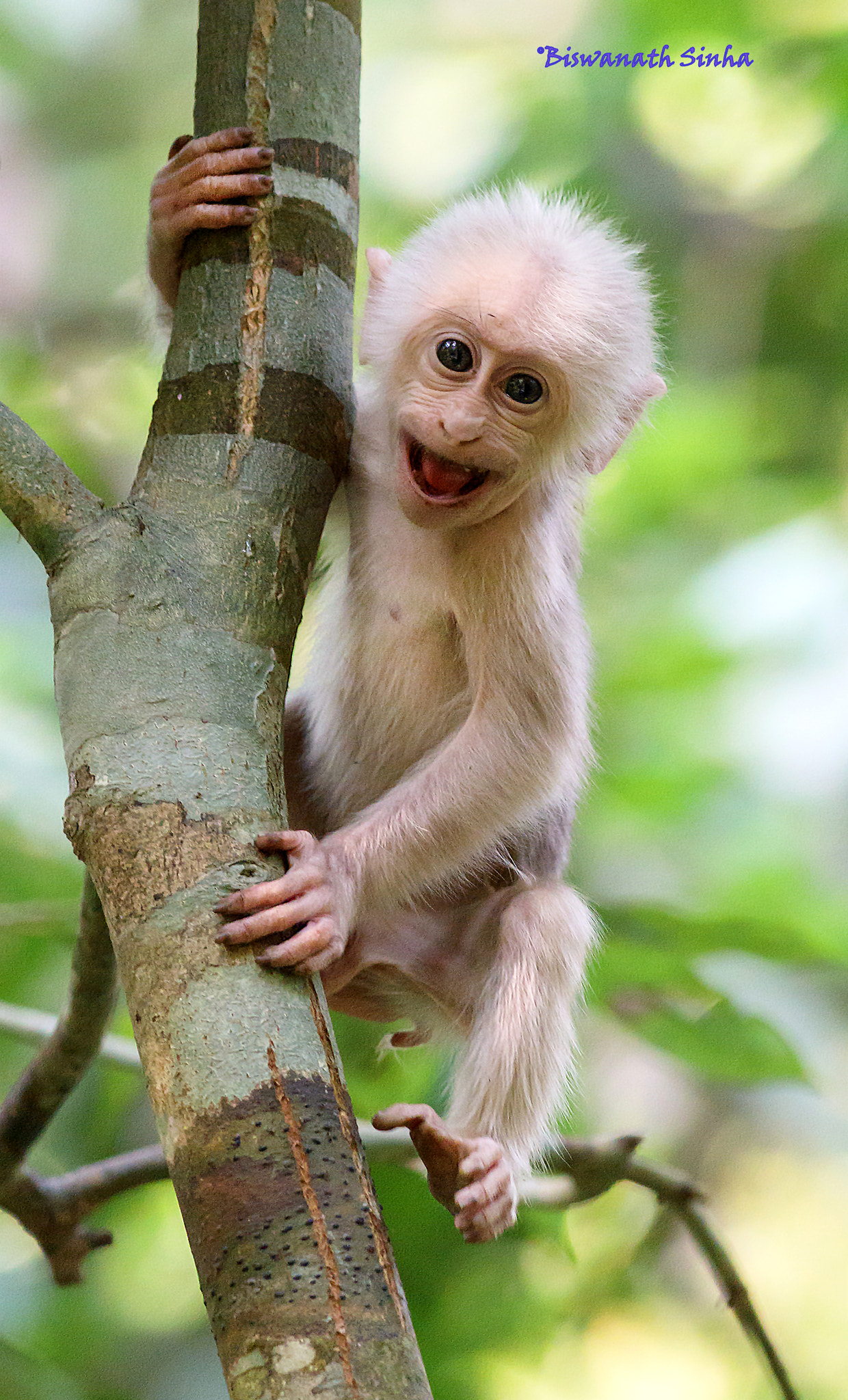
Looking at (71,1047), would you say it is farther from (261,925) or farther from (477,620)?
(261,925)

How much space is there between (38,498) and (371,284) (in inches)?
46.6

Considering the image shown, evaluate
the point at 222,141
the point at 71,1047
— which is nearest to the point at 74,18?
the point at 222,141

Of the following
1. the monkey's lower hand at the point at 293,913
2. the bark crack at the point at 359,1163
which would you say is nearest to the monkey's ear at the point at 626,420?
the monkey's lower hand at the point at 293,913

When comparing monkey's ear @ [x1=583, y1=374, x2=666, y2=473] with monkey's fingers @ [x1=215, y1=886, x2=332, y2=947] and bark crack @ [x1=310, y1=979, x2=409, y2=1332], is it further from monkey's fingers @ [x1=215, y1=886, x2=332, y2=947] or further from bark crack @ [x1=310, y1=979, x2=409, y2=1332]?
bark crack @ [x1=310, y1=979, x2=409, y2=1332]

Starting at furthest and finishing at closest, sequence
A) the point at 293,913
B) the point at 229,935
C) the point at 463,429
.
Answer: the point at 463,429, the point at 293,913, the point at 229,935

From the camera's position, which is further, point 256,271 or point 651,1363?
point 651,1363

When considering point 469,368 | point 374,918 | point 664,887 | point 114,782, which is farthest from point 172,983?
point 664,887

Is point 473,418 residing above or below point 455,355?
below

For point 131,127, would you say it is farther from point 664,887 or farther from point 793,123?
point 664,887

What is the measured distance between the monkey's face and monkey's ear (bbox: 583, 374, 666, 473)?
22cm

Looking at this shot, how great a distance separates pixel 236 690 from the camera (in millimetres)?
1688

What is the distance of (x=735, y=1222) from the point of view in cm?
471

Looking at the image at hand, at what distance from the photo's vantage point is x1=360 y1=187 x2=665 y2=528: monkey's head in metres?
2.35

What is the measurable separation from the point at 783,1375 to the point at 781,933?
2.87ft
